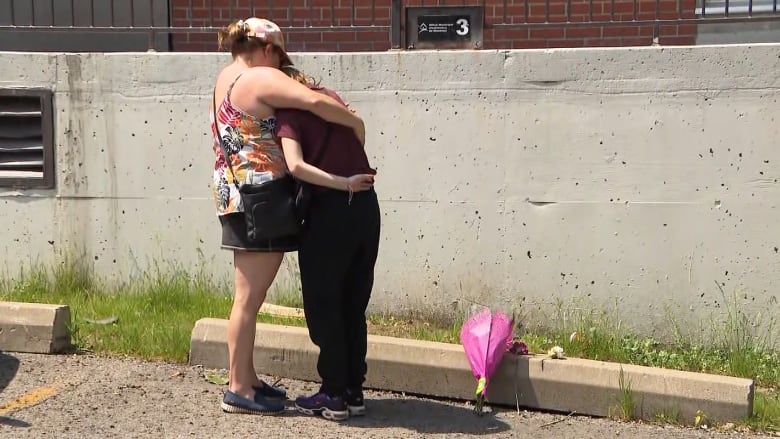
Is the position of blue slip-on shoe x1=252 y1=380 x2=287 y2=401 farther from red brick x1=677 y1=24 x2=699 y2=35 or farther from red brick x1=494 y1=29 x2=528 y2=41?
red brick x1=677 y1=24 x2=699 y2=35

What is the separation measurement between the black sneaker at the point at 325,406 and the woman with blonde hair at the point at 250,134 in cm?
35

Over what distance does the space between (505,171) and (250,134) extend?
1.97m

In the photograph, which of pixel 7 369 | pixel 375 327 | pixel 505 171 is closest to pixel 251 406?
pixel 375 327

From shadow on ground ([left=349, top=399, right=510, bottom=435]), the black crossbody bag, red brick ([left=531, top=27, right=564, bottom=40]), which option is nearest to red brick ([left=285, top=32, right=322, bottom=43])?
red brick ([left=531, top=27, right=564, bottom=40])

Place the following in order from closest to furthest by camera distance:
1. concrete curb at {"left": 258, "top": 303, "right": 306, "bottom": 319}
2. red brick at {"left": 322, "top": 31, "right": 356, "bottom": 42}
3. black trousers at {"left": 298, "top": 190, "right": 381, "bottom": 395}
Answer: black trousers at {"left": 298, "top": 190, "right": 381, "bottom": 395}, concrete curb at {"left": 258, "top": 303, "right": 306, "bottom": 319}, red brick at {"left": 322, "top": 31, "right": 356, "bottom": 42}

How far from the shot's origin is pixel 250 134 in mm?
3979

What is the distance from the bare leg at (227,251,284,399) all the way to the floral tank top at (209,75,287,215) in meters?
0.26

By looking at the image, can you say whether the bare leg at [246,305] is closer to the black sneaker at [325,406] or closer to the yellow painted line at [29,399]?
the black sneaker at [325,406]

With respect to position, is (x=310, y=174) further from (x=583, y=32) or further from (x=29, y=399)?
(x=583, y=32)

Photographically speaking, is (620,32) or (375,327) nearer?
(375,327)

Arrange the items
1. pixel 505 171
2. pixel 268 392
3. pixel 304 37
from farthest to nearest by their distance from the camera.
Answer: pixel 304 37 → pixel 505 171 → pixel 268 392

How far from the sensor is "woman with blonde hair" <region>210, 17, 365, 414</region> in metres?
3.91

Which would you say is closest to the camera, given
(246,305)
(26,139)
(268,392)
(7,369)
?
(246,305)

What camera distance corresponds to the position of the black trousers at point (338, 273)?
13.0 ft
